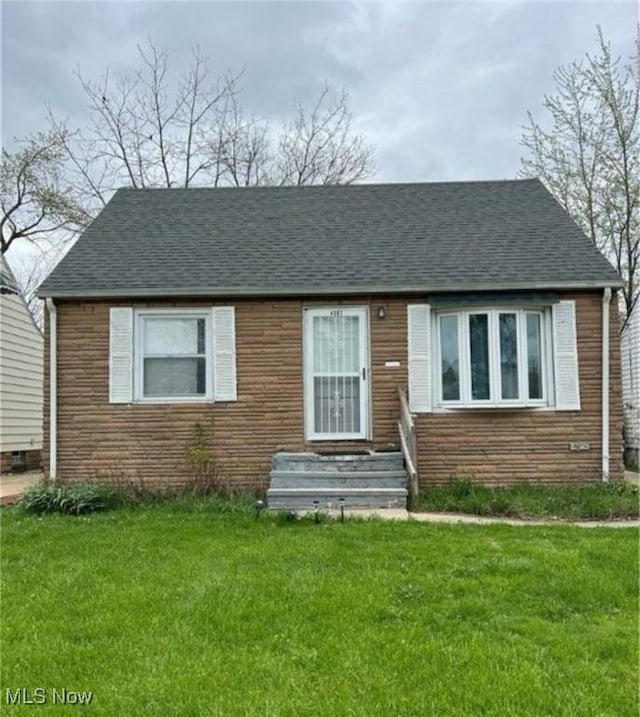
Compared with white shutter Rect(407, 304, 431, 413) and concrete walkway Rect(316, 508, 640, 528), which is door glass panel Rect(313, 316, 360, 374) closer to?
white shutter Rect(407, 304, 431, 413)

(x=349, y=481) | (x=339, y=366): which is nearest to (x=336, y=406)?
(x=339, y=366)

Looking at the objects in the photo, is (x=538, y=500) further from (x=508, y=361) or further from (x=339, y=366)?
(x=339, y=366)

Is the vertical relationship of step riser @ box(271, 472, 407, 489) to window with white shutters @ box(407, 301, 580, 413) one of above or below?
below

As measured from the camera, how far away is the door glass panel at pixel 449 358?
31.3 feet

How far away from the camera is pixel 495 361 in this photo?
30.6ft

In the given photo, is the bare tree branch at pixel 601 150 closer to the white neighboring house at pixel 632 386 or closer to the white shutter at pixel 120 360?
the white neighboring house at pixel 632 386

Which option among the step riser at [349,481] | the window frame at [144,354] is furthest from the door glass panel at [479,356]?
the window frame at [144,354]

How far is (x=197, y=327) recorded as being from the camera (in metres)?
9.77

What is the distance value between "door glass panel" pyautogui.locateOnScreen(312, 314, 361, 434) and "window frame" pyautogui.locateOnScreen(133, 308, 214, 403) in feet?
5.03

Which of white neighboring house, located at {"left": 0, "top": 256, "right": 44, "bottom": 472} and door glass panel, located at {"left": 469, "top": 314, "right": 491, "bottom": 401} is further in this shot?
white neighboring house, located at {"left": 0, "top": 256, "right": 44, "bottom": 472}

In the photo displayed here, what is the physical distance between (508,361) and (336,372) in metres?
2.48

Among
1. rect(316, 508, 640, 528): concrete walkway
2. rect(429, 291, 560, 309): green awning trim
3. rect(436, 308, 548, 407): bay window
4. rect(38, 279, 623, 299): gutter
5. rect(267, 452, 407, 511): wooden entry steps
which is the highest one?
rect(38, 279, 623, 299): gutter

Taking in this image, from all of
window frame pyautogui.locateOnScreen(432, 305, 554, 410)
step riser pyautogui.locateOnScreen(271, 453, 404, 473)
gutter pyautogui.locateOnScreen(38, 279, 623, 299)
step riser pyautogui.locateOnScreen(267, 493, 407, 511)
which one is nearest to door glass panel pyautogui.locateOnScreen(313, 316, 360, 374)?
gutter pyautogui.locateOnScreen(38, 279, 623, 299)

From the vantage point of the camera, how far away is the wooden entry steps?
8.03 metres
